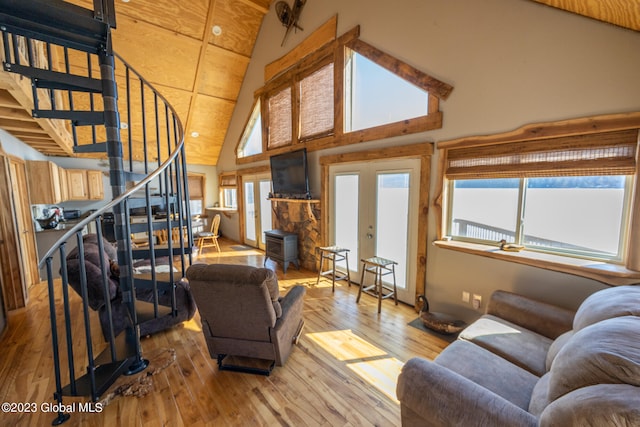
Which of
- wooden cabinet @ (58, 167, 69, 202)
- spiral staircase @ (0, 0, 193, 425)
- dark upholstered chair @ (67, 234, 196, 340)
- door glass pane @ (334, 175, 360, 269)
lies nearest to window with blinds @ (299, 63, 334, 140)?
door glass pane @ (334, 175, 360, 269)

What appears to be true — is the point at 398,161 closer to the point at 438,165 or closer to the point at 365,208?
the point at 438,165

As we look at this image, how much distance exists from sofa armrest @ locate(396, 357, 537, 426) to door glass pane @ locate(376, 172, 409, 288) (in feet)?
7.07

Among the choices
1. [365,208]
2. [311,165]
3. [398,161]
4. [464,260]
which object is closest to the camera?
[464,260]

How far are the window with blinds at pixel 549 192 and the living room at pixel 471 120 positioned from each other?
0.09 metres

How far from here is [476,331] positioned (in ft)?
6.44

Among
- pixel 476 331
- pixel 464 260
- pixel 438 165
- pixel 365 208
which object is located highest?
pixel 438 165

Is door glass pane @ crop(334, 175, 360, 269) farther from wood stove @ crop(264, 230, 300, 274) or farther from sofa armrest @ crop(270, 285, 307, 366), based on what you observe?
sofa armrest @ crop(270, 285, 307, 366)

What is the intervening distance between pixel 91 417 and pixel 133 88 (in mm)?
6111

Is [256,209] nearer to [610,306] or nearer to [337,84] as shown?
[337,84]

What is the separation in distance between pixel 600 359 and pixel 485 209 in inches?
78.0

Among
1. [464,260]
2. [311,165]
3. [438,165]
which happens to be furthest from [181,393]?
[311,165]

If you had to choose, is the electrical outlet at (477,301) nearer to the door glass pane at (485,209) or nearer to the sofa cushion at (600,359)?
the door glass pane at (485,209)

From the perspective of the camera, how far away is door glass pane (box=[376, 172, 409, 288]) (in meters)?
3.39

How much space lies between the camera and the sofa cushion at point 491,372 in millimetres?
1420
